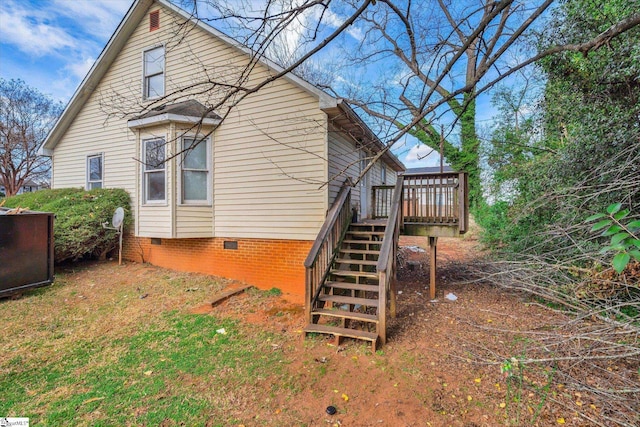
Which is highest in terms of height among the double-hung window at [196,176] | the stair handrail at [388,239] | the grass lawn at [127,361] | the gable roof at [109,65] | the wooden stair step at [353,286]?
the gable roof at [109,65]

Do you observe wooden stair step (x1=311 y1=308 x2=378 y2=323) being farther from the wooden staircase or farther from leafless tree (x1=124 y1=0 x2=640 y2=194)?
leafless tree (x1=124 y1=0 x2=640 y2=194)

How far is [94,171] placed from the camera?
9.54 metres

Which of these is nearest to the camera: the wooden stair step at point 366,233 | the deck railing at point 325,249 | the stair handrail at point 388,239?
the stair handrail at point 388,239

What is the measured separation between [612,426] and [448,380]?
1.37 m

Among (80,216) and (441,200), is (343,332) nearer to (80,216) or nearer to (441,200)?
(441,200)

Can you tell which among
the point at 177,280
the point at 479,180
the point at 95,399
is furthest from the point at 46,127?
the point at 479,180

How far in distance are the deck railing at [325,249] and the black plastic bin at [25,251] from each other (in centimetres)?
631

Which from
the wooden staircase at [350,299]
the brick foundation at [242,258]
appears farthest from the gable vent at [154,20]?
the wooden staircase at [350,299]

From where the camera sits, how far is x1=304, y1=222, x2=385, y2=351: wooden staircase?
4.40 meters

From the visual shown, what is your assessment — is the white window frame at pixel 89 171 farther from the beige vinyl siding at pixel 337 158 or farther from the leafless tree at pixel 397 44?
the beige vinyl siding at pixel 337 158

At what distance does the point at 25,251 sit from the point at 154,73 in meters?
5.50

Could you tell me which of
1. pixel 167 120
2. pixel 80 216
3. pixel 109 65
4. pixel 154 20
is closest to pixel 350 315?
pixel 167 120

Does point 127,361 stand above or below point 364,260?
below

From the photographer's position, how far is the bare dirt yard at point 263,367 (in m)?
2.97
